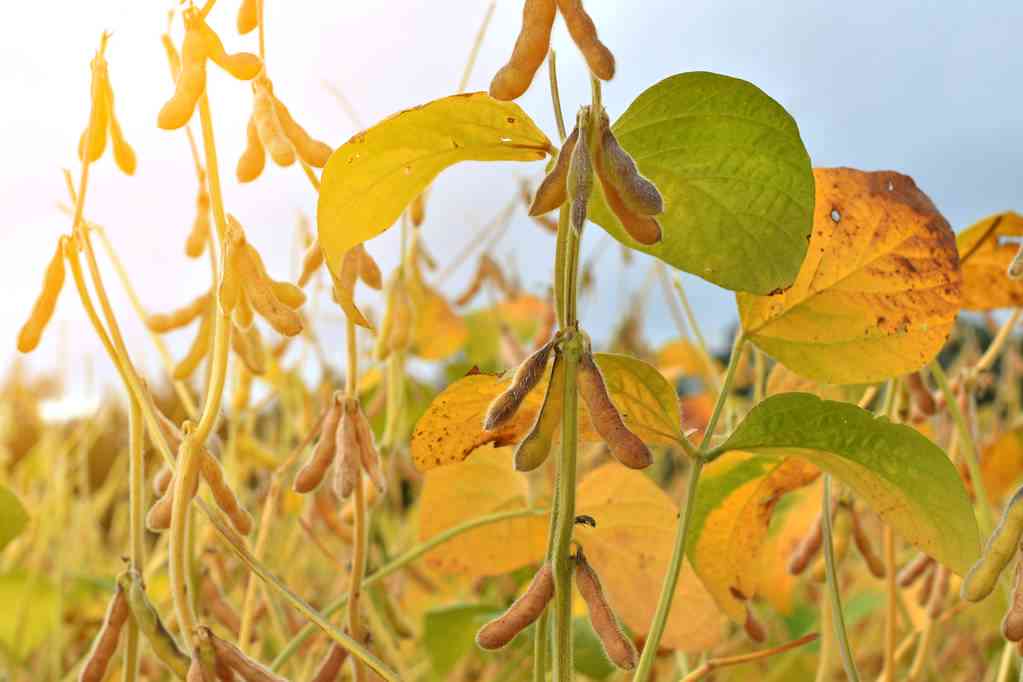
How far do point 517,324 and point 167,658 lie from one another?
126cm

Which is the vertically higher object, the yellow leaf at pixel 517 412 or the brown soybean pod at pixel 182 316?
the brown soybean pod at pixel 182 316

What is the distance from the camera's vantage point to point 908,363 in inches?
17.8

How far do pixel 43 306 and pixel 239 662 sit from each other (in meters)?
0.14

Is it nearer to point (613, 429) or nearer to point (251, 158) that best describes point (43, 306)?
point (251, 158)

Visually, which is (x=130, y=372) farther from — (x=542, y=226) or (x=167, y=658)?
(x=542, y=226)

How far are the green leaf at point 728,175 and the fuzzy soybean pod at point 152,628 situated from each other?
20cm

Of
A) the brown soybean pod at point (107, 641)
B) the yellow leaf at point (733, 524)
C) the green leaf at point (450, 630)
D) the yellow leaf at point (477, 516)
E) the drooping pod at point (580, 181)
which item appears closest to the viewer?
the drooping pod at point (580, 181)

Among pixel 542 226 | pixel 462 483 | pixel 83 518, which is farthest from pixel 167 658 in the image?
pixel 83 518

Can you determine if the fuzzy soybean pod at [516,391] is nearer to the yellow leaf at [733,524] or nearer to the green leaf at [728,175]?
the green leaf at [728,175]

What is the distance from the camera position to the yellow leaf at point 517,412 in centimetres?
42

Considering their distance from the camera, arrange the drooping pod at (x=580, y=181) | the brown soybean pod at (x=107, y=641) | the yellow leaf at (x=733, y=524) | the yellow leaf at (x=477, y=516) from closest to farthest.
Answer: the drooping pod at (x=580, y=181) < the brown soybean pod at (x=107, y=641) < the yellow leaf at (x=733, y=524) < the yellow leaf at (x=477, y=516)

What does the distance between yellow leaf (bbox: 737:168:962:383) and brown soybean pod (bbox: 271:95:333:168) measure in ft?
0.57

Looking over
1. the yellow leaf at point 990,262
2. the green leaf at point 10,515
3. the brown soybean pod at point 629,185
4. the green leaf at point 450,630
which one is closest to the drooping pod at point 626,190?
the brown soybean pod at point 629,185

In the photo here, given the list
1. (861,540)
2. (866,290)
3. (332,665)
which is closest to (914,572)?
(861,540)
